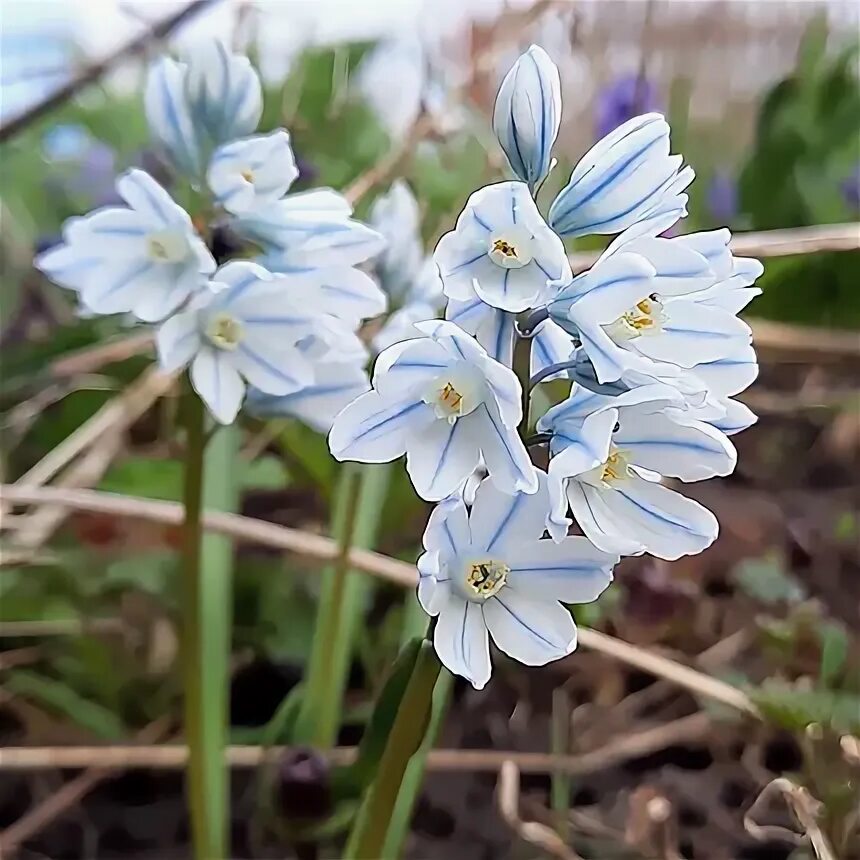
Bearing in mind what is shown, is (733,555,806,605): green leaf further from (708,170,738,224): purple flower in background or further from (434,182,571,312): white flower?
(708,170,738,224): purple flower in background

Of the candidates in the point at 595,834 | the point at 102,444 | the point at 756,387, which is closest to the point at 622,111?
the point at 756,387

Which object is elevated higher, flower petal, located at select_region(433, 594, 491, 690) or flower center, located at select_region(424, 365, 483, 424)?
flower center, located at select_region(424, 365, 483, 424)

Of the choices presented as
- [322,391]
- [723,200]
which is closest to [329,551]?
[322,391]

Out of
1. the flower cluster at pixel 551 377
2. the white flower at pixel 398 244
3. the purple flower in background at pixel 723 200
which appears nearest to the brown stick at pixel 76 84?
the white flower at pixel 398 244

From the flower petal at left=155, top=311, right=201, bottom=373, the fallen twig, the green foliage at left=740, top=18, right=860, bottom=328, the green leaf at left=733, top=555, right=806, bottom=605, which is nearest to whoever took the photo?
the flower petal at left=155, top=311, right=201, bottom=373

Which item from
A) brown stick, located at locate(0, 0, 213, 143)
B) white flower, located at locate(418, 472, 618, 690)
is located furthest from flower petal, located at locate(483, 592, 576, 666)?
brown stick, located at locate(0, 0, 213, 143)

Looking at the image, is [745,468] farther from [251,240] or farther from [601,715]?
[251,240]

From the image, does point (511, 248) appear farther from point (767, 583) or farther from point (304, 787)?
point (767, 583)
